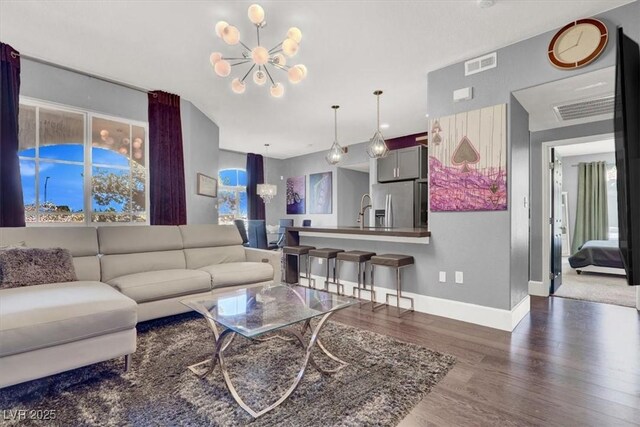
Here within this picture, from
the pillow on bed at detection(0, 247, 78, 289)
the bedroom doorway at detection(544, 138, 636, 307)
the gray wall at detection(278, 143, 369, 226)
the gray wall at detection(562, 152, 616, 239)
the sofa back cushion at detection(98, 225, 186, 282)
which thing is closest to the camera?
the pillow on bed at detection(0, 247, 78, 289)

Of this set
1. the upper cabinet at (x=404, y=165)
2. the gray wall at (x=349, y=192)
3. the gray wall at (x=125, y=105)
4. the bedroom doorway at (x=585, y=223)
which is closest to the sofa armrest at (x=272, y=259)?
the gray wall at (x=125, y=105)

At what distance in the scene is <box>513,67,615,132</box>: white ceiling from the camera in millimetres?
2686

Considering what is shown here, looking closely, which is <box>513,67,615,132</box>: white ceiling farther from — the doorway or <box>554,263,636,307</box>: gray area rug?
<box>554,263,636,307</box>: gray area rug

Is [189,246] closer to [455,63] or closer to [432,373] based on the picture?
[432,373]

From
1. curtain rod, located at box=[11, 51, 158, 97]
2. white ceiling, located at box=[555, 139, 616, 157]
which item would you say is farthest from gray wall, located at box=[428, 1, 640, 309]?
white ceiling, located at box=[555, 139, 616, 157]

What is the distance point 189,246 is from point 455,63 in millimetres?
3614

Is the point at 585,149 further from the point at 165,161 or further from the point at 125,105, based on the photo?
the point at 125,105

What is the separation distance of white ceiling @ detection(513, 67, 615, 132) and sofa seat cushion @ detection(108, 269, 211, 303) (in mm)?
3592

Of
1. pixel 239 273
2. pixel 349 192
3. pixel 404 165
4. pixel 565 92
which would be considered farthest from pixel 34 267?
pixel 349 192

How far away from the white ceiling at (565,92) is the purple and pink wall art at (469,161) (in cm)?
37

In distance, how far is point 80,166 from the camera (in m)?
3.84

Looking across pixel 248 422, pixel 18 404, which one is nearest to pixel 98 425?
pixel 18 404

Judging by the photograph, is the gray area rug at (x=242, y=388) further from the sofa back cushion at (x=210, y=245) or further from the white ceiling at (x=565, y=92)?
the white ceiling at (x=565, y=92)

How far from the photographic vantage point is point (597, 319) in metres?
3.19
